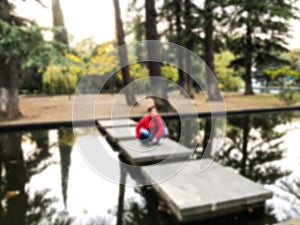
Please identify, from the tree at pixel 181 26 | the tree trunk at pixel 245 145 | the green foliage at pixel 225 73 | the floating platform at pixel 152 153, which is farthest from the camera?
the green foliage at pixel 225 73

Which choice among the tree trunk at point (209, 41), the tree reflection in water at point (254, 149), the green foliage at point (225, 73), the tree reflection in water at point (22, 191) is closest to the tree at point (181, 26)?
the tree trunk at point (209, 41)

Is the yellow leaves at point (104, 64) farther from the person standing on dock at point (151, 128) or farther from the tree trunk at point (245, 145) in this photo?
the tree trunk at point (245, 145)

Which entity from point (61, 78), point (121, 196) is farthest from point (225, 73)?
point (121, 196)

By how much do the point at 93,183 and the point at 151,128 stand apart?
1844 millimetres

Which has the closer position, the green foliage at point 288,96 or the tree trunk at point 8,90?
the tree trunk at point 8,90

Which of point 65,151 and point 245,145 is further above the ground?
point 65,151

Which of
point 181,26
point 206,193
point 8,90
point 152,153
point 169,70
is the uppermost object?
point 181,26

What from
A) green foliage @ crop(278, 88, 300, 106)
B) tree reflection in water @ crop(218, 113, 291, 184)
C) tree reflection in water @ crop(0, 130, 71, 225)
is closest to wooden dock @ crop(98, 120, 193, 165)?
tree reflection in water @ crop(218, 113, 291, 184)

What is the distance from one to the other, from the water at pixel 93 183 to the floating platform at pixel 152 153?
408 millimetres

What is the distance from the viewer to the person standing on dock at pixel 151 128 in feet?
19.6

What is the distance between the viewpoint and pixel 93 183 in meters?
4.81

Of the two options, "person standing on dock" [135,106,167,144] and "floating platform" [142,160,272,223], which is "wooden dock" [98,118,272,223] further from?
"person standing on dock" [135,106,167,144]

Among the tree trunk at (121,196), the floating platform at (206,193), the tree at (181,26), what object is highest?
the tree at (181,26)

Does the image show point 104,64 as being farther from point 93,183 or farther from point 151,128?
point 93,183
